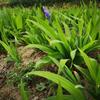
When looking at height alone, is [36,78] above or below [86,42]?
below

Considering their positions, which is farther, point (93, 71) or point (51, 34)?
point (51, 34)

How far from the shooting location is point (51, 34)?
243 centimetres

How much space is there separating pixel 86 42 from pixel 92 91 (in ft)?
2.24

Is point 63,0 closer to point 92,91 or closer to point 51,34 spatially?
point 51,34

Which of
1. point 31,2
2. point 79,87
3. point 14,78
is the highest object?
point 79,87

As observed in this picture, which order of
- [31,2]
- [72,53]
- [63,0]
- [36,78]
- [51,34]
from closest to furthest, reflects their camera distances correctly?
[72,53], [36,78], [51,34], [63,0], [31,2]

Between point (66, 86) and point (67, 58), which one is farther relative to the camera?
point (67, 58)

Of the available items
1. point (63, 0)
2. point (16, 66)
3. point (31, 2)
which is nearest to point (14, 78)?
point (16, 66)

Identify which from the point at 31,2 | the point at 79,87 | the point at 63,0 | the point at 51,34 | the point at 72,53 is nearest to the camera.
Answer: the point at 79,87

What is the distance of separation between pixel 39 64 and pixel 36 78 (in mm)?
133

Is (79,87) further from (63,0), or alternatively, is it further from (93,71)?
(63,0)

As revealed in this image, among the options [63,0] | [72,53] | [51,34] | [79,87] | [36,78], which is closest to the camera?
[79,87]

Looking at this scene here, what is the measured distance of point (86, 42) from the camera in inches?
92.3

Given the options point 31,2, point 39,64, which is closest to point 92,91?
point 39,64
